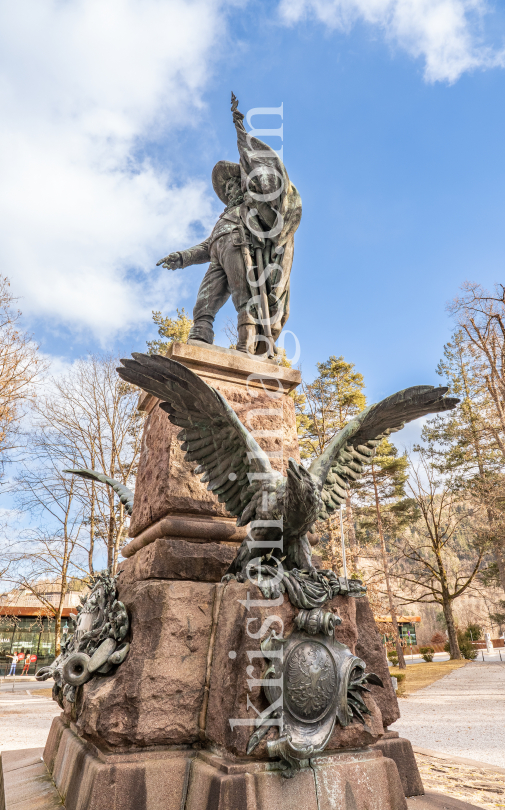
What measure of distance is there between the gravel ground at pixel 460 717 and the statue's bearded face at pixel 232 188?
5702 millimetres

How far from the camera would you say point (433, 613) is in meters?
50.1

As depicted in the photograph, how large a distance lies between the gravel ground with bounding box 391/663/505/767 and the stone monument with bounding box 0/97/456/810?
3.53m

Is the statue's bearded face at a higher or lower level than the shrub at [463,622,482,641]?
higher

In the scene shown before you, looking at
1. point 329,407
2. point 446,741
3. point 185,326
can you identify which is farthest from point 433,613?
point 446,741

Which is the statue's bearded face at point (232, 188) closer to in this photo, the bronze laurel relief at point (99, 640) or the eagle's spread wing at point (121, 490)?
the eagle's spread wing at point (121, 490)

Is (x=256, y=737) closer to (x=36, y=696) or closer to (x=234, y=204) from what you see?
(x=234, y=204)

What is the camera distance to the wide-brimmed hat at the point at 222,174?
177 inches

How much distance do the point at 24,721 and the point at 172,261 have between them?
8.35m

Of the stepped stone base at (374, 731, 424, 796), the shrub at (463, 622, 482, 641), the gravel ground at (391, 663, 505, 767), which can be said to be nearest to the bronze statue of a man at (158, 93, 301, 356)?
the stepped stone base at (374, 731, 424, 796)

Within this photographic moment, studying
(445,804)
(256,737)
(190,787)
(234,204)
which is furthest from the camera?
(234,204)

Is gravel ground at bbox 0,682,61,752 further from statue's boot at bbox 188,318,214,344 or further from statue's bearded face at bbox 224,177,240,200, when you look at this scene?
statue's bearded face at bbox 224,177,240,200

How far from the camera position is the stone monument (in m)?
2.03

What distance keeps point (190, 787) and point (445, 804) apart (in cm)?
147

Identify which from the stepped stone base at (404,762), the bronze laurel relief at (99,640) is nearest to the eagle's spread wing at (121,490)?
the bronze laurel relief at (99,640)
